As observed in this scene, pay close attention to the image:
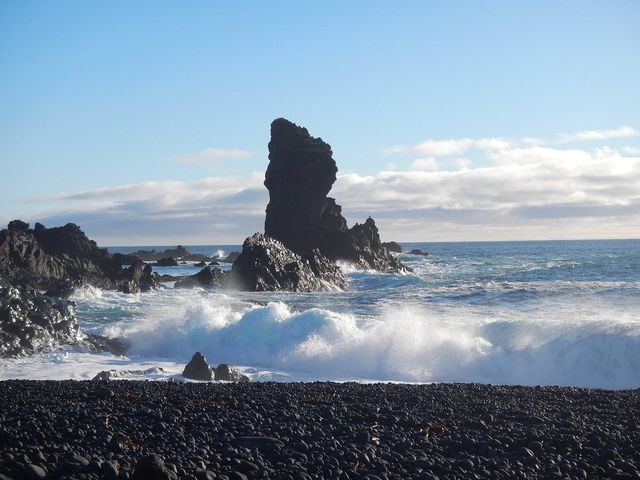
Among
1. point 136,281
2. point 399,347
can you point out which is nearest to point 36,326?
point 399,347

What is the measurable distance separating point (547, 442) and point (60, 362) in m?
13.9

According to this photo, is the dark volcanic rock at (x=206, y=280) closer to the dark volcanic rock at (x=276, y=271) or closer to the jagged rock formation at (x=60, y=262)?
the dark volcanic rock at (x=276, y=271)

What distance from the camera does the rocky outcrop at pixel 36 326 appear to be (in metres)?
19.1

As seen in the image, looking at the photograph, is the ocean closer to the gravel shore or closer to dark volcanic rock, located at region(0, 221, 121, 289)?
the gravel shore

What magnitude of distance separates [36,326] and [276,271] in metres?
23.7

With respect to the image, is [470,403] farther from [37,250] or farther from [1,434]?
[37,250]

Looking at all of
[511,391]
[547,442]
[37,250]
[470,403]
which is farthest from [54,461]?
[37,250]

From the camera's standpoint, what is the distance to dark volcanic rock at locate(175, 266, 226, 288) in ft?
143

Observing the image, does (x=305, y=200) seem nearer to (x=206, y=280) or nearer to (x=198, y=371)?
(x=206, y=280)

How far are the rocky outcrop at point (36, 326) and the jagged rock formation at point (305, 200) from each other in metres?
39.2

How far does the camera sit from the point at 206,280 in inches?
1737

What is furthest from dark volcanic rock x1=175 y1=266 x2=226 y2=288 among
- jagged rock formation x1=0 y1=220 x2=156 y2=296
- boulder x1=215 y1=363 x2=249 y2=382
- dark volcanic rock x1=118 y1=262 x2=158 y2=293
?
boulder x1=215 y1=363 x2=249 y2=382

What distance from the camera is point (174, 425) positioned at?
925 centimetres

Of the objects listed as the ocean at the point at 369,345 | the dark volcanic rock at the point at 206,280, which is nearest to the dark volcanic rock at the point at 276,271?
the dark volcanic rock at the point at 206,280
